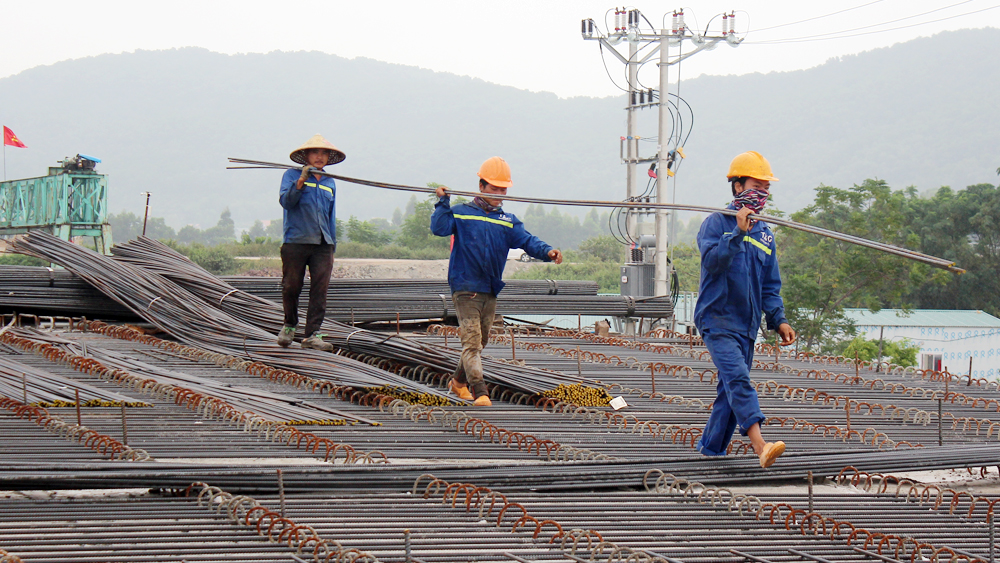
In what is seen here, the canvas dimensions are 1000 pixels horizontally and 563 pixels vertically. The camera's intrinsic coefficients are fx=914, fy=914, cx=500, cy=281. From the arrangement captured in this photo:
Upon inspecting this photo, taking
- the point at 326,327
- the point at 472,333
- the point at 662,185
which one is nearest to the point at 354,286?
the point at 326,327

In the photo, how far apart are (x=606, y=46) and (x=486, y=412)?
1756cm

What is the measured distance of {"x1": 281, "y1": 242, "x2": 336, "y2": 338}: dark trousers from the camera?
7211mm

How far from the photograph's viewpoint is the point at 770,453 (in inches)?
161

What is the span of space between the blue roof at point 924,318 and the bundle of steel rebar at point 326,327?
30.0 metres

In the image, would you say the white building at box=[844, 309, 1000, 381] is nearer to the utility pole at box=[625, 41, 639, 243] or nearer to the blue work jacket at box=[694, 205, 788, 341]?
the utility pole at box=[625, 41, 639, 243]

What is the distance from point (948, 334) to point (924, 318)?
1.72 m

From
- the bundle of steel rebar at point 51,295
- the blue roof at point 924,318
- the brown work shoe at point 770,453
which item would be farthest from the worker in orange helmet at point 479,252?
the blue roof at point 924,318

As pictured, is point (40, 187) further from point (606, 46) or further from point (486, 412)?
point (486, 412)

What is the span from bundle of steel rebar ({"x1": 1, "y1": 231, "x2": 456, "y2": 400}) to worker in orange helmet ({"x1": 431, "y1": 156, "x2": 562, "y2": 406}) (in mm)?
366

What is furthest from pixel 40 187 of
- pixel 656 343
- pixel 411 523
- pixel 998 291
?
pixel 998 291

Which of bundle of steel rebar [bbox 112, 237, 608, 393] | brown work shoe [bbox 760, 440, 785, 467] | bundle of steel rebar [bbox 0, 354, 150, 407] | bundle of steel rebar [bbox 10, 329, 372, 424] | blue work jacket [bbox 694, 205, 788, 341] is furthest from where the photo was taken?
bundle of steel rebar [bbox 112, 237, 608, 393]

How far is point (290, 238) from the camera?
23.3 feet

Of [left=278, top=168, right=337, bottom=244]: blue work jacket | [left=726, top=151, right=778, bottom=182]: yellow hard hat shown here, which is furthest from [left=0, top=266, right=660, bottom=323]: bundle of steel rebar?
[left=726, top=151, right=778, bottom=182]: yellow hard hat

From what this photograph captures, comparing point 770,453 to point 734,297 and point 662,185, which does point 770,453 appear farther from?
point 662,185
